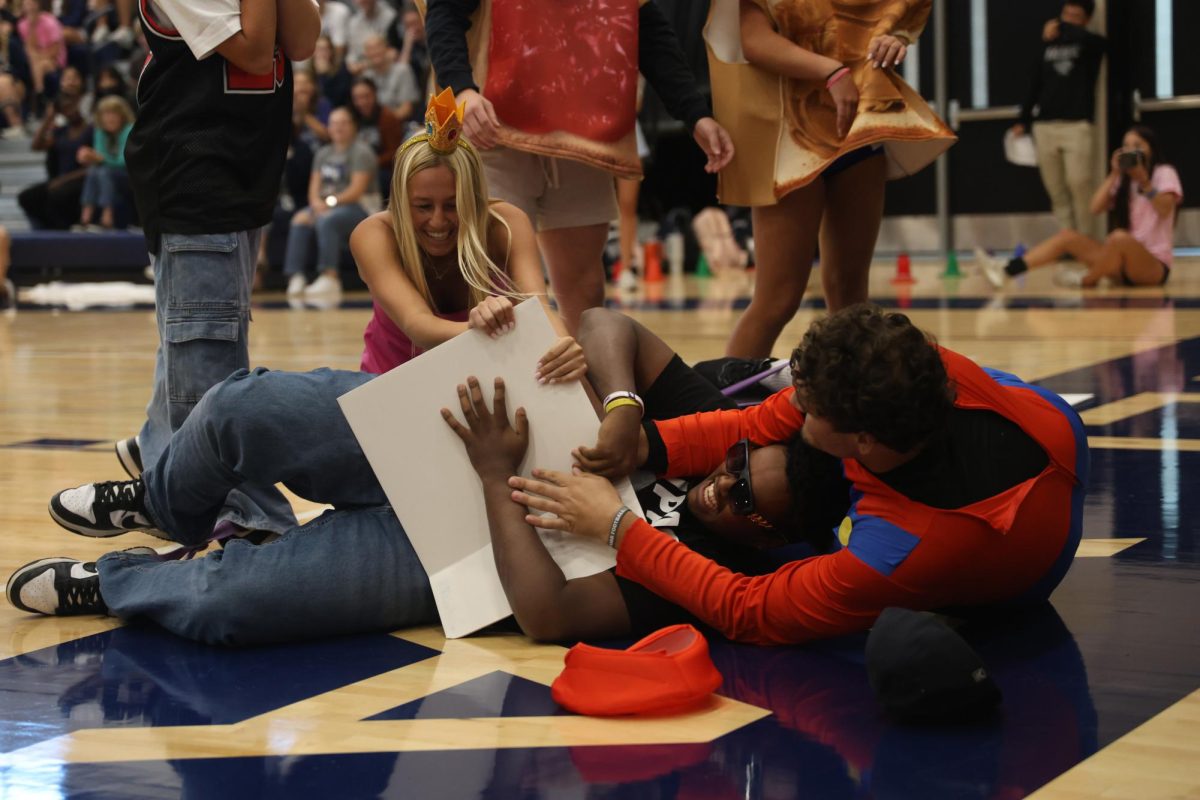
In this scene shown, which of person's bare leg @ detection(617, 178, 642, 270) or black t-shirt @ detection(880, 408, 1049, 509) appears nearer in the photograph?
black t-shirt @ detection(880, 408, 1049, 509)

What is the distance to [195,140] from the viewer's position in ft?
10.8

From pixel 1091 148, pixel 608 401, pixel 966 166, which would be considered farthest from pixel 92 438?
pixel 966 166

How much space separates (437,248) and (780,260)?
136cm

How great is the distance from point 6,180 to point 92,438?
40.9 feet

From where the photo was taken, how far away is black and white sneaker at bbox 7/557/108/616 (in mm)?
2793

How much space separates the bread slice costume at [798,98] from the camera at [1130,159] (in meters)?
6.99

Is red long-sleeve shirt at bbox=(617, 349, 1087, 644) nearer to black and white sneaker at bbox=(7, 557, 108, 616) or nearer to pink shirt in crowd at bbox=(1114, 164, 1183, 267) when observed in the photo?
black and white sneaker at bbox=(7, 557, 108, 616)

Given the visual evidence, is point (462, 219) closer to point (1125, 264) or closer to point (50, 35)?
point (1125, 264)

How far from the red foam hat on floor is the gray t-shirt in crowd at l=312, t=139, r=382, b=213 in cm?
1019

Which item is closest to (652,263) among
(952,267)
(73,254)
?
(952,267)

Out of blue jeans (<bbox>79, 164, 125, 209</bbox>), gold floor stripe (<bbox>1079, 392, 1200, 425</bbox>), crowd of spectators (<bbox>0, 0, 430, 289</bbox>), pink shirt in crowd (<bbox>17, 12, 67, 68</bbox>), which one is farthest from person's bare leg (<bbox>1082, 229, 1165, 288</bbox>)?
pink shirt in crowd (<bbox>17, 12, 67, 68</bbox>)

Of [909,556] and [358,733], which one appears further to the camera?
[909,556]

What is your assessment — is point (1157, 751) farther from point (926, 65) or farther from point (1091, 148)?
point (926, 65)

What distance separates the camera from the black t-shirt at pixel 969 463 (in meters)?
2.32
